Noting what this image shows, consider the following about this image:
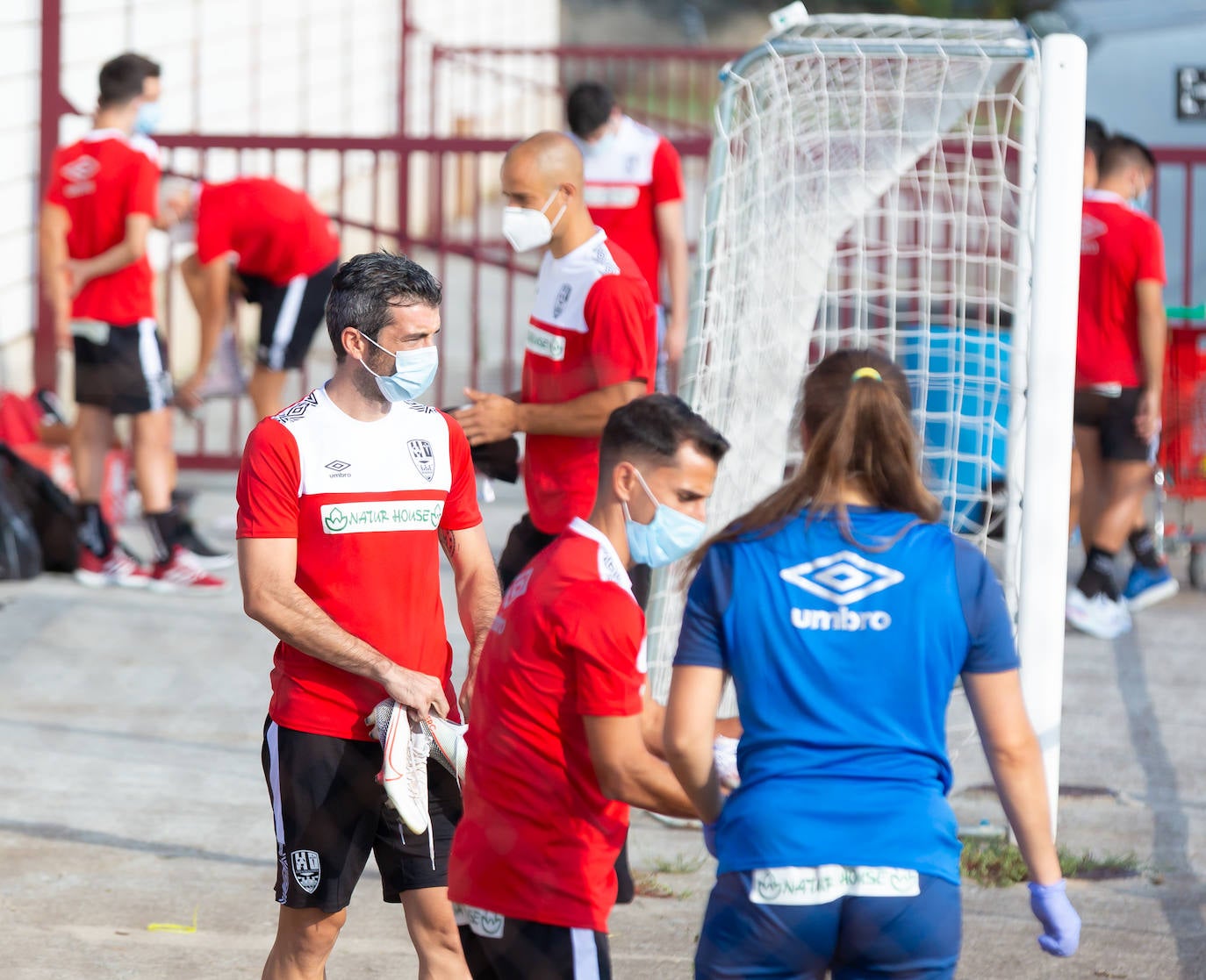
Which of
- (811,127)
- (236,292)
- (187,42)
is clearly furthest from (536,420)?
(187,42)

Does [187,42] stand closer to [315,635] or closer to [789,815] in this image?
[315,635]

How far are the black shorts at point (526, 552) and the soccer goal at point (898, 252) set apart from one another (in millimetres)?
711

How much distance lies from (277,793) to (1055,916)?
1580mm

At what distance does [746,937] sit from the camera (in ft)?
8.55

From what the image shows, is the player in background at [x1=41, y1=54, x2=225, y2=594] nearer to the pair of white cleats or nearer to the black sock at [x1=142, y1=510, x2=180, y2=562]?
the black sock at [x1=142, y1=510, x2=180, y2=562]

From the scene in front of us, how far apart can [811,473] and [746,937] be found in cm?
76

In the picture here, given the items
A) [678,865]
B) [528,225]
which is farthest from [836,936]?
[528,225]

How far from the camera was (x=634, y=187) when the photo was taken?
25.0ft

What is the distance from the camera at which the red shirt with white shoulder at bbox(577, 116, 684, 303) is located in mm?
7594

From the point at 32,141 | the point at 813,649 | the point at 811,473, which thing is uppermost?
the point at 32,141

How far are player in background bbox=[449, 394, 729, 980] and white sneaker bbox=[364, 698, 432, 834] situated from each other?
38 cm

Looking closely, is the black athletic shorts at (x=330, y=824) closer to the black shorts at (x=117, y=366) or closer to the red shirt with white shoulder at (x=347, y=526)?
the red shirt with white shoulder at (x=347, y=526)

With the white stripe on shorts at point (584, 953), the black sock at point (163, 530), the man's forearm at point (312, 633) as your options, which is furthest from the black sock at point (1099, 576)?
the white stripe on shorts at point (584, 953)

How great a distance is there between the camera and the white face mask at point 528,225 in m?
4.66
